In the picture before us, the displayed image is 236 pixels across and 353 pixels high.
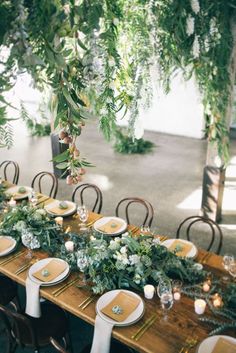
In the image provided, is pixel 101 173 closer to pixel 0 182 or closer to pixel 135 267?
pixel 0 182

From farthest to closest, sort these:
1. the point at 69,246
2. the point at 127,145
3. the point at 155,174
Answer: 1. the point at 127,145
2. the point at 155,174
3. the point at 69,246

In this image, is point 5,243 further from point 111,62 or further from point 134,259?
point 111,62

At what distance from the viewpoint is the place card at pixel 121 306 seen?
7.99 ft

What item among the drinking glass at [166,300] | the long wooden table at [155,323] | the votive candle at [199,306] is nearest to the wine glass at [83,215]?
the long wooden table at [155,323]

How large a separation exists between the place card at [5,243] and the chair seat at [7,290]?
1.56 ft

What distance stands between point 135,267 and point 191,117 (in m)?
7.64

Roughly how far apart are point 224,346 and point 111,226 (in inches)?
66.5

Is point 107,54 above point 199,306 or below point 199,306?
above

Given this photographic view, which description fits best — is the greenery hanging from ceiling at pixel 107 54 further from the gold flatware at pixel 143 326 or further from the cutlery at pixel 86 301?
the gold flatware at pixel 143 326

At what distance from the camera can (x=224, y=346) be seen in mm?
2162

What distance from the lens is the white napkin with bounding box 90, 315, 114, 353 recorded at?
7.74ft

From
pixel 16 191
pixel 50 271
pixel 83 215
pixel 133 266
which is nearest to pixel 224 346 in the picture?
pixel 133 266

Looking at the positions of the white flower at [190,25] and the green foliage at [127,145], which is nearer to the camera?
the white flower at [190,25]

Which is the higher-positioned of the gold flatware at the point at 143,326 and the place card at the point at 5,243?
the place card at the point at 5,243
